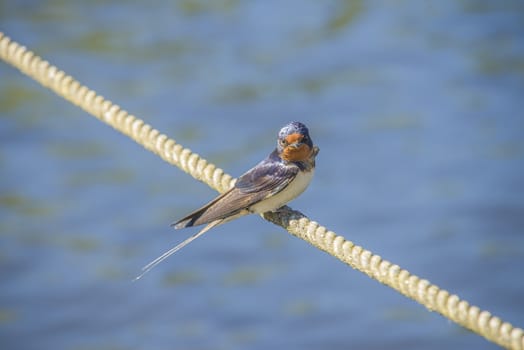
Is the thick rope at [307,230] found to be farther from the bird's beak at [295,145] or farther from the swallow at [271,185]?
the bird's beak at [295,145]

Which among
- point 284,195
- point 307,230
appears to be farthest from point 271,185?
point 307,230

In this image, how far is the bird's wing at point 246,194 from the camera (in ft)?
10.5

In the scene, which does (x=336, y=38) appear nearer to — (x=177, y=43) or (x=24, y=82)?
(x=177, y=43)

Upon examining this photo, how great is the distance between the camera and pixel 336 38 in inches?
297

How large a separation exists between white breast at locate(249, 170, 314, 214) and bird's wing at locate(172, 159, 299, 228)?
0.02m

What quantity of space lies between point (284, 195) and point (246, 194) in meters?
0.11

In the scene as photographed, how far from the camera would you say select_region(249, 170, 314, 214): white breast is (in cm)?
322

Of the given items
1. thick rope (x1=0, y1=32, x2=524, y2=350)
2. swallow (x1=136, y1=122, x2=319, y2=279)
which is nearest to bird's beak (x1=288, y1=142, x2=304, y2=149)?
swallow (x1=136, y1=122, x2=319, y2=279)

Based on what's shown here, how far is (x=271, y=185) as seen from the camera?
319 cm

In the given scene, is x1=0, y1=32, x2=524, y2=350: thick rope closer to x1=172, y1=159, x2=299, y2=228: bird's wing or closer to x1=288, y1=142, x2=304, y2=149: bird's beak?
x1=172, y1=159, x2=299, y2=228: bird's wing

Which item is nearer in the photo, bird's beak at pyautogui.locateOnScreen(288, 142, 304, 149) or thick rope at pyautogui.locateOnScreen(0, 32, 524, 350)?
thick rope at pyautogui.locateOnScreen(0, 32, 524, 350)

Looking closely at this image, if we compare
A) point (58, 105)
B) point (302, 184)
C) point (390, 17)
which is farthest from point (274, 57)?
point (302, 184)

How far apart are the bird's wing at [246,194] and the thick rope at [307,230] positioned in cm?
7

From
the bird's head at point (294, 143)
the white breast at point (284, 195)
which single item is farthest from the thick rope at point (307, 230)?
the bird's head at point (294, 143)
